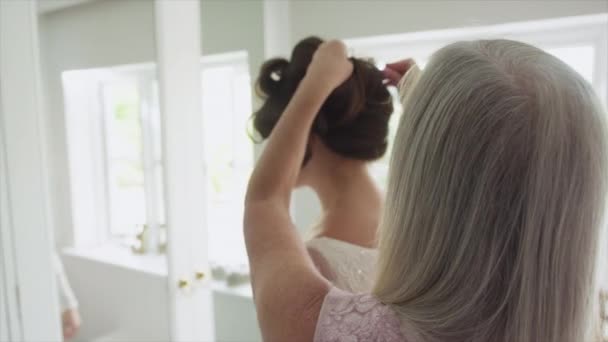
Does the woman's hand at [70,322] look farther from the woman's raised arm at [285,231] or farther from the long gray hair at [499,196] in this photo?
the long gray hair at [499,196]

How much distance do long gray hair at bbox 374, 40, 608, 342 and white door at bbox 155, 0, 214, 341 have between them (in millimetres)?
1077

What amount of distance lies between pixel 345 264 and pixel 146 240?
82 cm

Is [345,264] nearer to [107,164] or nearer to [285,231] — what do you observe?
[285,231]

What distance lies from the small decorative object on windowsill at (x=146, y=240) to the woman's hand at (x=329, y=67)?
92cm

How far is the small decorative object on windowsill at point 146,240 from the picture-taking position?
1.32 m

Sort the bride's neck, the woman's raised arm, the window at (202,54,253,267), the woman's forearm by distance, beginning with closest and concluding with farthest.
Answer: the woman's raised arm → the woman's forearm → the bride's neck → the window at (202,54,253,267)

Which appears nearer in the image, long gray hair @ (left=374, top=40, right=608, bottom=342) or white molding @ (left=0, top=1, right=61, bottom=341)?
long gray hair @ (left=374, top=40, right=608, bottom=342)

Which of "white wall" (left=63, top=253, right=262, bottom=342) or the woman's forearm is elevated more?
the woman's forearm

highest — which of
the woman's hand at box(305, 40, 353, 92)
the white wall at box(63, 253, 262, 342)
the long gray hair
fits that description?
the woman's hand at box(305, 40, 353, 92)

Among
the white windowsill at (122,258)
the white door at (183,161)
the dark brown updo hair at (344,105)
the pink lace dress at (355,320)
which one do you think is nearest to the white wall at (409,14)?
the white door at (183,161)

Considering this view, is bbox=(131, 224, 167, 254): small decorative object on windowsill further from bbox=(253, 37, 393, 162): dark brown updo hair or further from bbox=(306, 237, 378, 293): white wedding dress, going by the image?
bbox=(306, 237, 378, 293): white wedding dress

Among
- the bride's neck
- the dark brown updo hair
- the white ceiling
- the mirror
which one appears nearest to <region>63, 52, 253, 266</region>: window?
the mirror

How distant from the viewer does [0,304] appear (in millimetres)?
898

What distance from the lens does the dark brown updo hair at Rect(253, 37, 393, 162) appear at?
88 centimetres
